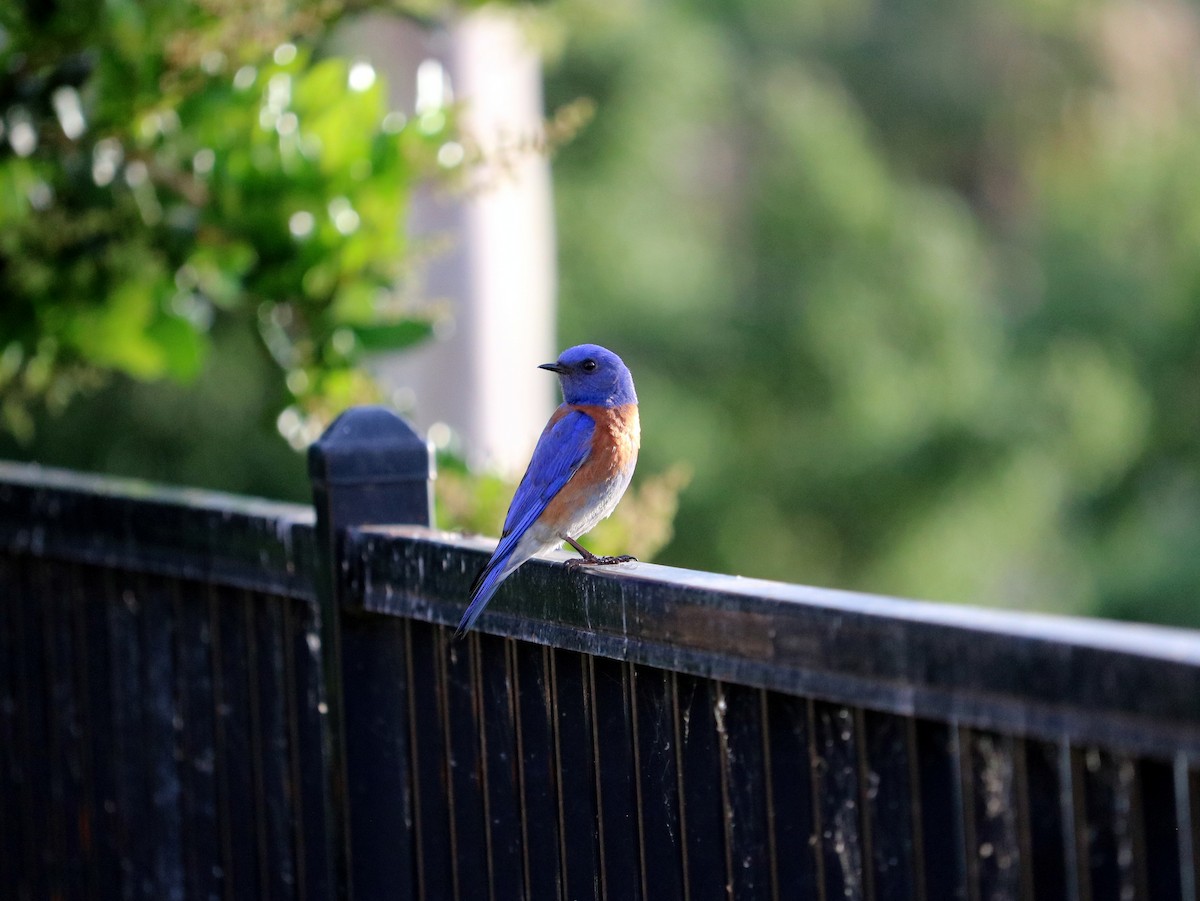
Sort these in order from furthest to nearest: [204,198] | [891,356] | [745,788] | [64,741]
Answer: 1. [891,356]
2. [204,198]
3. [64,741]
4. [745,788]

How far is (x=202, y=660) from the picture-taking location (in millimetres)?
3131

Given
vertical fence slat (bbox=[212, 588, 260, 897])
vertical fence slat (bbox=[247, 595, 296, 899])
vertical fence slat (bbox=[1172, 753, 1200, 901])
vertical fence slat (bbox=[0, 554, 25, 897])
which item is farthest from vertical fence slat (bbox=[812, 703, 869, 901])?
vertical fence slat (bbox=[0, 554, 25, 897])

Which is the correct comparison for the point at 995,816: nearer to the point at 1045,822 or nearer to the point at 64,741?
the point at 1045,822

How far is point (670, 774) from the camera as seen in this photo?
81.4 inches

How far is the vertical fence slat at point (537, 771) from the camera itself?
2.30 metres

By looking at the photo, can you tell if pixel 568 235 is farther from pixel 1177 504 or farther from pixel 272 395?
pixel 272 395

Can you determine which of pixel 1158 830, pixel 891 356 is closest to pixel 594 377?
pixel 1158 830

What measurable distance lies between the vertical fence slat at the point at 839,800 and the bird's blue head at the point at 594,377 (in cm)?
142

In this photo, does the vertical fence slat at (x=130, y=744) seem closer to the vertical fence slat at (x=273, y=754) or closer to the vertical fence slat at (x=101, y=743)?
the vertical fence slat at (x=101, y=743)

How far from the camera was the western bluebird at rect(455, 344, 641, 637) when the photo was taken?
9.52ft

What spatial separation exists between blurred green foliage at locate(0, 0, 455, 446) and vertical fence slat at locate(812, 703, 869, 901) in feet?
6.74

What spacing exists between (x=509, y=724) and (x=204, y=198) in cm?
198

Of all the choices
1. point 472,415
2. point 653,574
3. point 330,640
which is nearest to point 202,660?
point 330,640

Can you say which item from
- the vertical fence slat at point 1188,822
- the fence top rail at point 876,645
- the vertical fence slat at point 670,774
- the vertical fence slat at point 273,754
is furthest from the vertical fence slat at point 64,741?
the vertical fence slat at point 1188,822
